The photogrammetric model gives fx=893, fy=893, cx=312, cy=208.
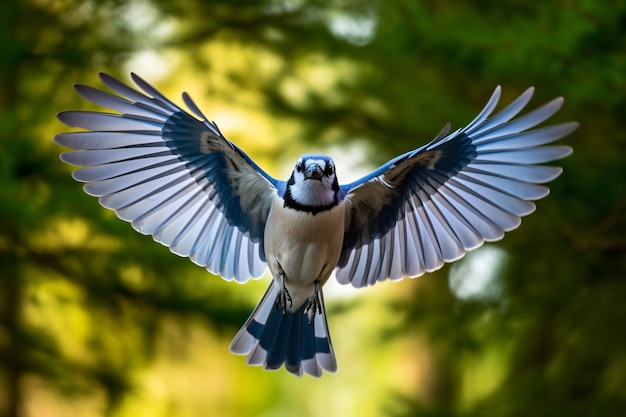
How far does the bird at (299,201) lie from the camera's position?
2934mm

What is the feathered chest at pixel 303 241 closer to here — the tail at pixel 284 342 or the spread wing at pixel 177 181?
the spread wing at pixel 177 181

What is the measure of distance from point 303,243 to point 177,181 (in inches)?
28.7

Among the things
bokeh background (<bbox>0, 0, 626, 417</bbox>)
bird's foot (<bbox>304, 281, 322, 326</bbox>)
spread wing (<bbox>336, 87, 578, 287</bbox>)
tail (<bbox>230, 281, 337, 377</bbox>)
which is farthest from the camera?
bokeh background (<bbox>0, 0, 626, 417</bbox>)

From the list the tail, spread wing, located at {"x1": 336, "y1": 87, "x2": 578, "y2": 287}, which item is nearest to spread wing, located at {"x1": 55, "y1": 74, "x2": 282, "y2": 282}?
the tail

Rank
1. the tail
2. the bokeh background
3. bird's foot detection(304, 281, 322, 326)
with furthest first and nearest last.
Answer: the bokeh background, the tail, bird's foot detection(304, 281, 322, 326)

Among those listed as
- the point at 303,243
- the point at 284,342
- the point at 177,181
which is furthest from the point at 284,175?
the point at 303,243

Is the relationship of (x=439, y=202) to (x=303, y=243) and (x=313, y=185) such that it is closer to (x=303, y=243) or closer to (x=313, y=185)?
(x=303, y=243)

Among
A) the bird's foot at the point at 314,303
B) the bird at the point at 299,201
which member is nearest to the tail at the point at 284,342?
the bird at the point at 299,201

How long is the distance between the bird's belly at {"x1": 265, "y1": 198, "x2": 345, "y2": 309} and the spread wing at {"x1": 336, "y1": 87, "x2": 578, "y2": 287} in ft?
0.81

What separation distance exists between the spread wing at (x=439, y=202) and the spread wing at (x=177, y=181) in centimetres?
40

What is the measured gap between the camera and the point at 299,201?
9.50 ft

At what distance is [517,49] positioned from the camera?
4.02 metres

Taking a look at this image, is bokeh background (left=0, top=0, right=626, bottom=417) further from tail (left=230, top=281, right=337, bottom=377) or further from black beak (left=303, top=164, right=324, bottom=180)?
black beak (left=303, top=164, right=324, bottom=180)

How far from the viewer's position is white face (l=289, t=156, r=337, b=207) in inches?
104
